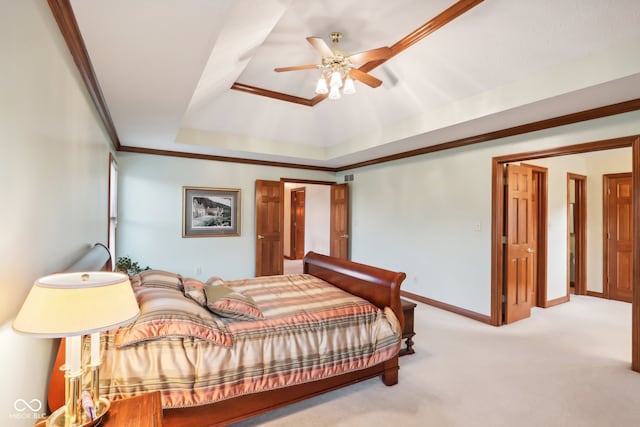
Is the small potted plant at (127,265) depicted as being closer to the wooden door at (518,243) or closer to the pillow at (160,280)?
the pillow at (160,280)

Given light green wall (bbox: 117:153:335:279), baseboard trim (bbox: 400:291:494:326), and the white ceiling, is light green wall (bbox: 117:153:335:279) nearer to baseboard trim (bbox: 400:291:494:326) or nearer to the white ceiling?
the white ceiling

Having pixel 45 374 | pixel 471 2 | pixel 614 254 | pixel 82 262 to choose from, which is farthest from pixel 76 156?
pixel 614 254

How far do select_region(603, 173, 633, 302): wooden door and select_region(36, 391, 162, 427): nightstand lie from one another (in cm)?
655

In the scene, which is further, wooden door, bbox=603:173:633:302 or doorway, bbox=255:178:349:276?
doorway, bbox=255:178:349:276

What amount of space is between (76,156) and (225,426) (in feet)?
6.59

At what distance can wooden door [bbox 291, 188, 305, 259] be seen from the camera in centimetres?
941

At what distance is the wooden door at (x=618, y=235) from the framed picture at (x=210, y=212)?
20.5 feet

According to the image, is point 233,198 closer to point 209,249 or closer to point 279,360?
point 209,249

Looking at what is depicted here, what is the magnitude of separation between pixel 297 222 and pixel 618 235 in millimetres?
7246

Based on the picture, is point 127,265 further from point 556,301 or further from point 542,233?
point 556,301

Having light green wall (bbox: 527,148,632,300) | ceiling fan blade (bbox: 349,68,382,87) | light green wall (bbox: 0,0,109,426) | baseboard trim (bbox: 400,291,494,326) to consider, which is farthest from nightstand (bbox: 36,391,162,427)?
light green wall (bbox: 527,148,632,300)

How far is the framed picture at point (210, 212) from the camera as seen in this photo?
17.1 ft

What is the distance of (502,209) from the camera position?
390 centimetres

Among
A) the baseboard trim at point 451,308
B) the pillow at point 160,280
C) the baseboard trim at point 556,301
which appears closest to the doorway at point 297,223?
the baseboard trim at point 451,308
